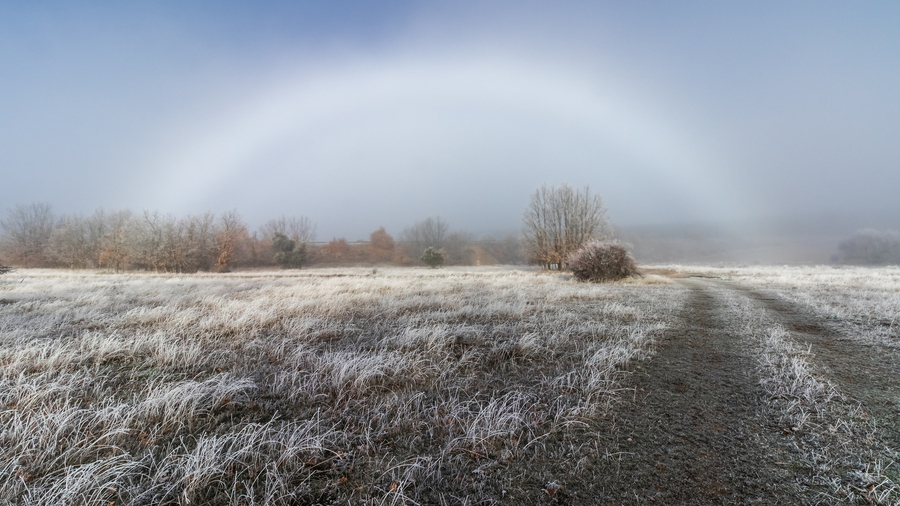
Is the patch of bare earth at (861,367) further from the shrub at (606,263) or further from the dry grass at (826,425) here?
the shrub at (606,263)

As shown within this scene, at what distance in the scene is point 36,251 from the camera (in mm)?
46156

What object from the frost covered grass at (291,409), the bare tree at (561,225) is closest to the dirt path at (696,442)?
the frost covered grass at (291,409)

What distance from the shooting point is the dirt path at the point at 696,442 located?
2267 mm

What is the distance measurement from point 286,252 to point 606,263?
43.4m

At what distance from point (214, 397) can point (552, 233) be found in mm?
35730

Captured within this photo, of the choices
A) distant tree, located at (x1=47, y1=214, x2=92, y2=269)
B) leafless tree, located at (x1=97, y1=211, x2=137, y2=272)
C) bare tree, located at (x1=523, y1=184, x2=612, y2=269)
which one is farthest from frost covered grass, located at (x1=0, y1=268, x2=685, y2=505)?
distant tree, located at (x1=47, y1=214, x2=92, y2=269)

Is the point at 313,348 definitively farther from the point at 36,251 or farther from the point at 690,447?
the point at 36,251

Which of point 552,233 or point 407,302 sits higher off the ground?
point 552,233

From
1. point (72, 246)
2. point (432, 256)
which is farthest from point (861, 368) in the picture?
point (72, 246)

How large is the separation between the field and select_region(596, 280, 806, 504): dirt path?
2 cm

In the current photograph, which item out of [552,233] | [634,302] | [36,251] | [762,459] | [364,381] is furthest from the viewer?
[36,251]

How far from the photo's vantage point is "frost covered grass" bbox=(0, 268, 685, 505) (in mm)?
2232

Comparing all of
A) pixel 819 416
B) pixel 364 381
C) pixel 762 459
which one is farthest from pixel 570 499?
pixel 819 416

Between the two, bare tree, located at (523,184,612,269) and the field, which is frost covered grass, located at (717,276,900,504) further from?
bare tree, located at (523,184,612,269)
